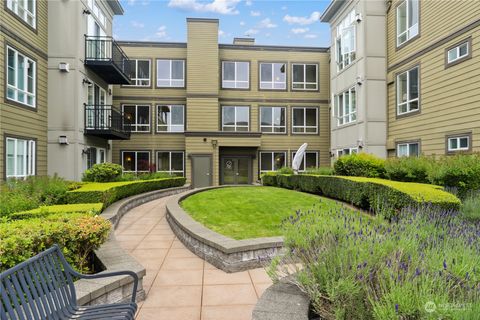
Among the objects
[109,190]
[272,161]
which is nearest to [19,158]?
[109,190]

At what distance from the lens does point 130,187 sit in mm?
12625

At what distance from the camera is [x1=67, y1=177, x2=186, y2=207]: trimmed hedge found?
8703 millimetres

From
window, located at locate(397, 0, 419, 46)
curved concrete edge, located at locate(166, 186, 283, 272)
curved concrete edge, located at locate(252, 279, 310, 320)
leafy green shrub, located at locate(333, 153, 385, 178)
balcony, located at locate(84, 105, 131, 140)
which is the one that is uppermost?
window, located at locate(397, 0, 419, 46)

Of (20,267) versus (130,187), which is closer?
(20,267)

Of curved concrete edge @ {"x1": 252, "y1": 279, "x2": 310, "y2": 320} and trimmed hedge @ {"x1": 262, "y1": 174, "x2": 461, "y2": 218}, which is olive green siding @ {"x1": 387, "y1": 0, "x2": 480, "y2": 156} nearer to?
trimmed hedge @ {"x1": 262, "y1": 174, "x2": 461, "y2": 218}

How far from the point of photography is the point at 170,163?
75.4 ft

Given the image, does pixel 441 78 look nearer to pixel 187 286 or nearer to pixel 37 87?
pixel 187 286

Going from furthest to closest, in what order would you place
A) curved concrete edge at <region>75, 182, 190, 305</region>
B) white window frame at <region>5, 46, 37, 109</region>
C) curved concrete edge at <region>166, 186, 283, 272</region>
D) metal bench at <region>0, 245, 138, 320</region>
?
white window frame at <region>5, 46, 37, 109</region>, curved concrete edge at <region>166, 186, 283, 272</region>, curved concrete edge at <region>75, 182, 190, 305</region>, metal bench at <region>0, 245, 138, 320</region>

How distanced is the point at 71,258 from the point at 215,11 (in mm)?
22381

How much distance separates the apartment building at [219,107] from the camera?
22.1 metres

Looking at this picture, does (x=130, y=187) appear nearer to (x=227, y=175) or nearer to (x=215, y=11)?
(x=227, y=175)

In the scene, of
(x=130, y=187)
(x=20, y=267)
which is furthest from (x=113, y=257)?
(x=130, y=187)

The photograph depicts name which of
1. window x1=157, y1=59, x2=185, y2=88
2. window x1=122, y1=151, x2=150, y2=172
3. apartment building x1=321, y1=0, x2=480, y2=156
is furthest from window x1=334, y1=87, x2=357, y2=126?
window x1=122, y1=151, x2=150, y2=172

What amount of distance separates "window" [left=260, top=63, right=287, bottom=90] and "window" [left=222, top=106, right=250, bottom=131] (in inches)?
92.6
